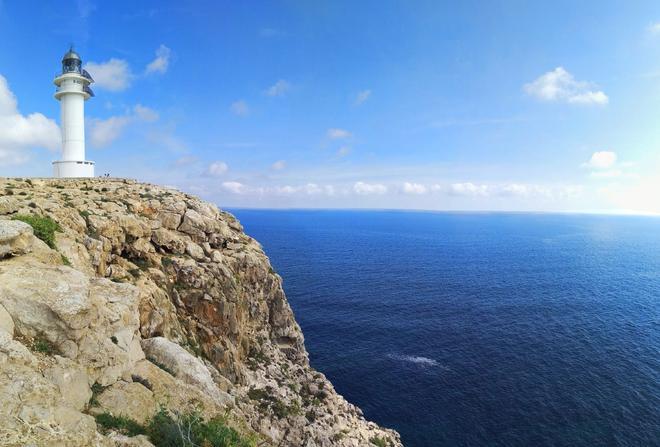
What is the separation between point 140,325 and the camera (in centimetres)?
3048

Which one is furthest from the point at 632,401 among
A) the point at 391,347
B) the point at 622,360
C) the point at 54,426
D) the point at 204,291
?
the point at 54,426

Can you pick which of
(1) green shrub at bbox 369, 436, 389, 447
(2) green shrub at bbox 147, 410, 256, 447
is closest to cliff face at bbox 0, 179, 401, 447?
(1) green shrub at bbox 369, 436, 389, 447

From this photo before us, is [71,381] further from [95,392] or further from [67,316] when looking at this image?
[67,316]

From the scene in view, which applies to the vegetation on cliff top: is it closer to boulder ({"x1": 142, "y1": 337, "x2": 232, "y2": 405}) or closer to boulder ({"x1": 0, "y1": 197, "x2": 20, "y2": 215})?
boulder ({"x1": 142, "y1": 337, "x2": 232, "y2": 405})

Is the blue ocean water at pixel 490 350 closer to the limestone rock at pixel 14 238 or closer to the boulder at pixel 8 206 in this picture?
the limestone rock at pixel 14 238

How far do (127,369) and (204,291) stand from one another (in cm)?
2272

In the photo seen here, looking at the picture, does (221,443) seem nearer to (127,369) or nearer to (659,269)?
(127,369)

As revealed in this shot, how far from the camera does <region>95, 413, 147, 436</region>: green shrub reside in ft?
48.8

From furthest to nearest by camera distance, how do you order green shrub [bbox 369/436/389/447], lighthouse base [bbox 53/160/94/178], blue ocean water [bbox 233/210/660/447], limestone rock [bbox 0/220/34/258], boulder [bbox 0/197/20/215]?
lighthouse base [bbox 53/160/94/178] < blue ocean water [bbox 233/210/660/447] < green shrub [bbox 369/436/389/447] < boulder [bbox 0/197/20/215] < limestone rock [bbox 0/220/34/258]

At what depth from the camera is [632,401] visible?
5281 centimetres

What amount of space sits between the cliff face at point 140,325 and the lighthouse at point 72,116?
23.2 feet

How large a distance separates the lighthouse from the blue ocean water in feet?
167

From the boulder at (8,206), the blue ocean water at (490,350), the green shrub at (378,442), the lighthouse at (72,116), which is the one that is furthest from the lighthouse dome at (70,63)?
the green shrub at (378,442)

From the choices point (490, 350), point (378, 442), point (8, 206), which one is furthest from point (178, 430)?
point (490, 350)
